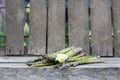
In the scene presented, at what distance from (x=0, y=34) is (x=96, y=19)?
99 centimetres

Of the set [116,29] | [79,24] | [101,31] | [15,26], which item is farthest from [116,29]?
[15,26]

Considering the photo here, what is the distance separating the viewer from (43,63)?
2.36m

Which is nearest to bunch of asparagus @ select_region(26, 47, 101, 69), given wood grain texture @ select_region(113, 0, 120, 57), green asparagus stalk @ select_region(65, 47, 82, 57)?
green asparagus stalk @ select_region(65, 47, 82, 57)

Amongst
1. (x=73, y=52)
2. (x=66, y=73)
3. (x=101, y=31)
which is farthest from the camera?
(x=101, y=31)

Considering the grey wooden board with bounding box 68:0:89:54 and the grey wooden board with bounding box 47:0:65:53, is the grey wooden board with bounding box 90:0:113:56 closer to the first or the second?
the grey wooden board with bounding box 68:0:89:54

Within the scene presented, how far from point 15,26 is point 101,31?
2.84 ft

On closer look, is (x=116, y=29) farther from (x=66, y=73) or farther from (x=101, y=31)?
(x=66, y=73)

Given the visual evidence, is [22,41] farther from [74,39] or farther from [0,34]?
[74,39]

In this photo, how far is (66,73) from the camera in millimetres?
2246

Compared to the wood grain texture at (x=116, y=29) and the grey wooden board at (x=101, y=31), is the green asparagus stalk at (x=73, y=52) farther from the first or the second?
the wood grain texture at (x=116, y=29)

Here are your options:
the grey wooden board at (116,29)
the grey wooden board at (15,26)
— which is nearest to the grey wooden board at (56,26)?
the grey wooden board at (15,26)

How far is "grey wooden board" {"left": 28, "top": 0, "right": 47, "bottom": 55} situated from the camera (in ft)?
9.46

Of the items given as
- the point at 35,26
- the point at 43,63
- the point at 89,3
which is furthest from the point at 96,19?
the point at 43,63

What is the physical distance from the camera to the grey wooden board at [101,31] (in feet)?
9.39
